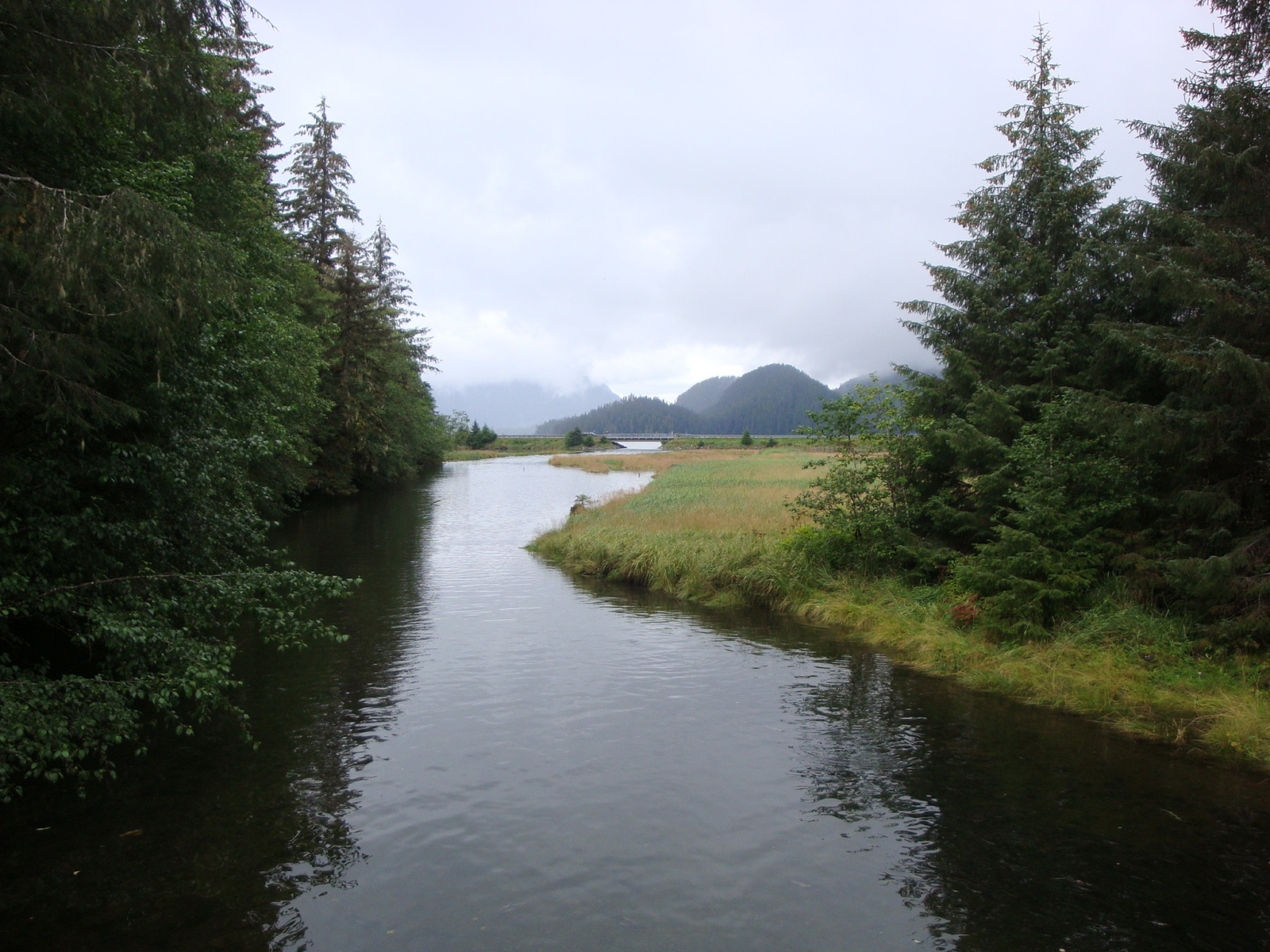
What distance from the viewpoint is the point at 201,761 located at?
8.34m

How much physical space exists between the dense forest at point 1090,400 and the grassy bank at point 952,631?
0.46 metres

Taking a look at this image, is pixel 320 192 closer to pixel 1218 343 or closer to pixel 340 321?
pixel 340 321

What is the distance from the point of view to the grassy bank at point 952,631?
9.27 meters

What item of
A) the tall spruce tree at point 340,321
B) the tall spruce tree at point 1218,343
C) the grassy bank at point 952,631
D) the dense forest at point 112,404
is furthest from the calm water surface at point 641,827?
the tall spruce tree at point 340,321

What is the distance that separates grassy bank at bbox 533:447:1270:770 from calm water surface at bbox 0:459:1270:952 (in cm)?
70

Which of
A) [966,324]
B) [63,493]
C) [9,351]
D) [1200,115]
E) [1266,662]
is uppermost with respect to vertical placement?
[1200,115]

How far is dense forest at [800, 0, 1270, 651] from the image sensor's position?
9.73 metres

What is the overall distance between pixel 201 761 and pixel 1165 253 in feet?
45.0

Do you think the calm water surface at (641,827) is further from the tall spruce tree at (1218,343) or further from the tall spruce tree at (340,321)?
the tall spruce tree at (340,321)

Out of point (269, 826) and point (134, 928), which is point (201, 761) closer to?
point (269, 826)

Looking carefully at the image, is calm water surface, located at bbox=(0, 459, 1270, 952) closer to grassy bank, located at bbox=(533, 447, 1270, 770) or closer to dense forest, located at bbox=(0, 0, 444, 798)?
grassy bank, located at bbox=(533, 447, 1270, 770)

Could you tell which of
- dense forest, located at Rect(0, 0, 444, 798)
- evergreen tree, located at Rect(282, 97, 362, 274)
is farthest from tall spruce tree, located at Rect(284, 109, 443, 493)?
dense forest, located at Rect(0, 0, 444, 798)

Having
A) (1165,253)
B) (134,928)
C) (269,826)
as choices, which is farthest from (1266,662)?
(134,928)

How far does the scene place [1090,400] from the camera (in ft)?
36.6
